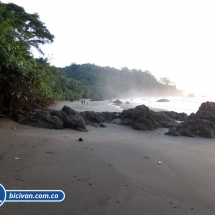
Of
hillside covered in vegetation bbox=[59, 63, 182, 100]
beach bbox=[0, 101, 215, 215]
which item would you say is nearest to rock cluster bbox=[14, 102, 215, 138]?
beach bbox=[0, 101, 215, 215]

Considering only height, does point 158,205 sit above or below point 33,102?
below

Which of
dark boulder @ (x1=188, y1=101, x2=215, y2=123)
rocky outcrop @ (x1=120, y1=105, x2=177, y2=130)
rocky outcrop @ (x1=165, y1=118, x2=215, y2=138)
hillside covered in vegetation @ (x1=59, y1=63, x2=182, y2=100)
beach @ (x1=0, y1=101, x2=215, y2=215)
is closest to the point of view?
beach @ (x1=0, y1=101, x2=215, y2=215)

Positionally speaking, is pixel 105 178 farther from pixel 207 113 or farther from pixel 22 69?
pixel 207 113

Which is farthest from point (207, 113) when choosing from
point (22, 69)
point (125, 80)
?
point (125, 80)

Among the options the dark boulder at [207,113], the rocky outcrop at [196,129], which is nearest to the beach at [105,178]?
the rocky outcrop at [196,129]

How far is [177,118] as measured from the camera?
13375 mm

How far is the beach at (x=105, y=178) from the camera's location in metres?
2.31

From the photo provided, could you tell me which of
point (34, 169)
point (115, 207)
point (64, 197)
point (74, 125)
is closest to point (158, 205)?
point (115, 207)

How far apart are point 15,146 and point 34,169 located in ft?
4.02

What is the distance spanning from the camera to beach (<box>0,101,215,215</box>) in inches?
91.1

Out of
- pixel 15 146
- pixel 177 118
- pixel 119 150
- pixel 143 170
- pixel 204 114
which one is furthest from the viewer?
pixel 177 118

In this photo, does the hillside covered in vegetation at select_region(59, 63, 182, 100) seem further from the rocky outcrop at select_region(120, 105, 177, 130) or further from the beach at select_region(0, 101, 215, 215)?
the beach at select_region(0, 101, 215, 215)

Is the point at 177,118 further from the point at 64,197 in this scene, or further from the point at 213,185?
the point at 64,197

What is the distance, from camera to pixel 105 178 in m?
2.98
